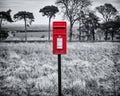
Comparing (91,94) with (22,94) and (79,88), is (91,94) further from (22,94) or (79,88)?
(22,94)

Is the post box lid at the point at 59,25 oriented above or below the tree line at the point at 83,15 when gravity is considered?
below

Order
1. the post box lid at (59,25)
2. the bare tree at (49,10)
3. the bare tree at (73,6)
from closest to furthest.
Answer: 1. the post box lid at (59,25)
2. the bare tree at (73,6)
3. the bare tree at (49,10)

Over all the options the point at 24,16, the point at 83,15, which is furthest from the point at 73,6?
the point at 24,16

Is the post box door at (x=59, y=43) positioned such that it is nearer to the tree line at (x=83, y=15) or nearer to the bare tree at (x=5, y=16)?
the tree line at (x=83, y=15)

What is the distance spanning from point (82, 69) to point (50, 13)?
99.2 ft

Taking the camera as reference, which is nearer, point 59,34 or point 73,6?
point 59,34

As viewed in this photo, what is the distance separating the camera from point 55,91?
4023 mm

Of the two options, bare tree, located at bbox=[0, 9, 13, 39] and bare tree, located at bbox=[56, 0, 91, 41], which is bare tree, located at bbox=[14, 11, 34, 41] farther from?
bare tree, located at bbox=[56, 0, 91, 41]

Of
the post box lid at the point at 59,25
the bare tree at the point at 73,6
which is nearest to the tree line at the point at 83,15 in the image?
the bare tree at the point at 73,6

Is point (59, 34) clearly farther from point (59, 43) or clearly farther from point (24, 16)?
point (24, 16)

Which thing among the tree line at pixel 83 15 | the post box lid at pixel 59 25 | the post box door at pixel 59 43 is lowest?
the post box door at pixel 59 43

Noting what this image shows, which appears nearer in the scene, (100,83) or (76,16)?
(100,83)

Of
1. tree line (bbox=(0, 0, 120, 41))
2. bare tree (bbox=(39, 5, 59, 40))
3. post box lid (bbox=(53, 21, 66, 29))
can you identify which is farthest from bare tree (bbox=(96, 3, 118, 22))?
post box lid (bbox=(53, 21, 66, 29))

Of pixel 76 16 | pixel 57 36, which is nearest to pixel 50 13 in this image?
pixel 76 16
